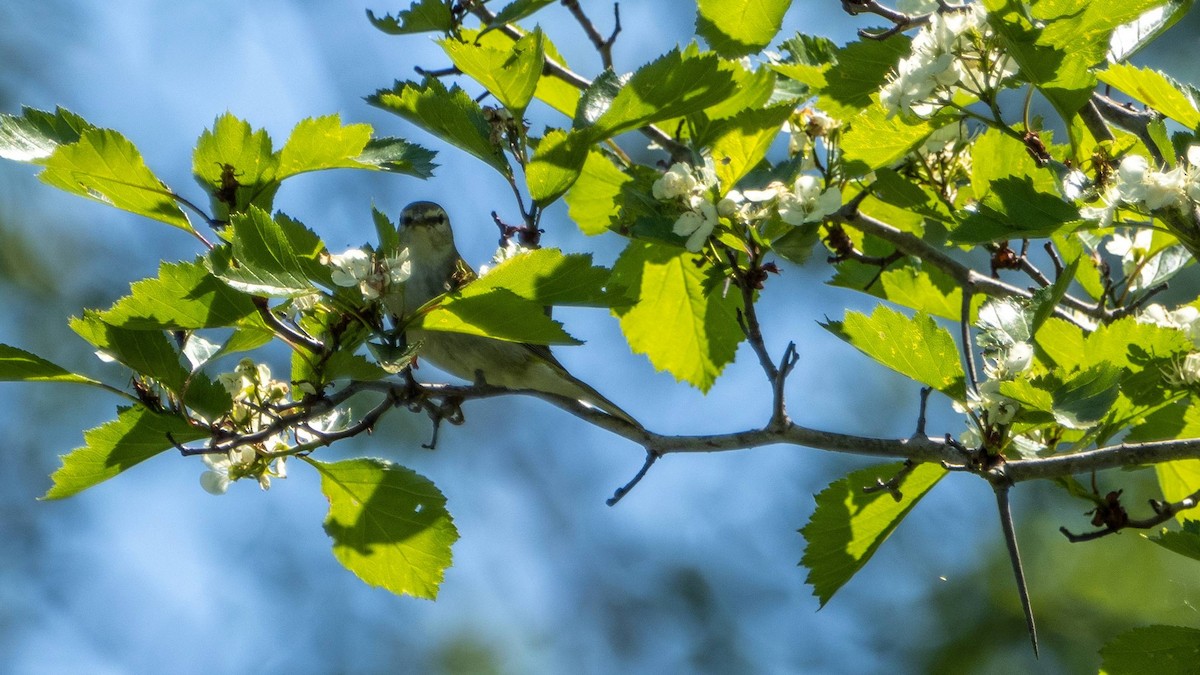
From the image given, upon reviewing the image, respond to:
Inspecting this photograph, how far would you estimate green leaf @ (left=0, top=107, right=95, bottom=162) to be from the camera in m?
1.97

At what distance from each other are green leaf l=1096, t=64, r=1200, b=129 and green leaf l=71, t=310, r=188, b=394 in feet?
5.67

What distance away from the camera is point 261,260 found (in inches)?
71.7

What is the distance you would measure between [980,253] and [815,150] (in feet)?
13.6

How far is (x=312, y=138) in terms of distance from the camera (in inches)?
81.6

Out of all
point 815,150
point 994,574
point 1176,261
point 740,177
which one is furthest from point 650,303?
point 994,574

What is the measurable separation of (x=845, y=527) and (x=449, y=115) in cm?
108

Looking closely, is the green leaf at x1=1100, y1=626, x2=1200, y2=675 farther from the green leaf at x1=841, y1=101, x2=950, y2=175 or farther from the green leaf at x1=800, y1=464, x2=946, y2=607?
the green leaf at x1=841, y1=101, x2=950, y2=175

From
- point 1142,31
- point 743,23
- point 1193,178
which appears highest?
point 743,23

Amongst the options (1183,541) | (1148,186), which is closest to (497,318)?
(1148,186)

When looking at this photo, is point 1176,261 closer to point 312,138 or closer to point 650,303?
point 650,303

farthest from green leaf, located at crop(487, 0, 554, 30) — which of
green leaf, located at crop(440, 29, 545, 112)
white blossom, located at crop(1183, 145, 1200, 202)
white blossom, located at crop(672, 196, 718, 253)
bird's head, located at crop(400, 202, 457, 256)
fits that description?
bird's head, located at crop(400, 202, 457, 256)

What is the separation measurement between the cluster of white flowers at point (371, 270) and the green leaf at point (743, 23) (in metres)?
0.78

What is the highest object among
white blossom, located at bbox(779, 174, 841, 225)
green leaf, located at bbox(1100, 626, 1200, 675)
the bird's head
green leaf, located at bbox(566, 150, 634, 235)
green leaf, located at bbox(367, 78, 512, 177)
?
the bird's head

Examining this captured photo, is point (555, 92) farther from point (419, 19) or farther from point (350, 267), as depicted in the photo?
point (350, 267)
